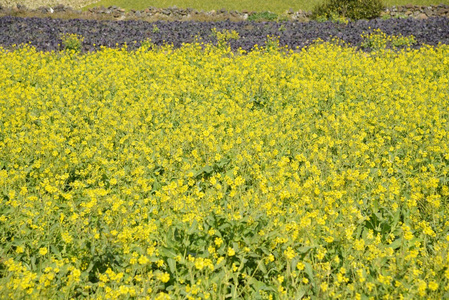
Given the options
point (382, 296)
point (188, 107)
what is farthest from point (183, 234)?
point (188, 107)

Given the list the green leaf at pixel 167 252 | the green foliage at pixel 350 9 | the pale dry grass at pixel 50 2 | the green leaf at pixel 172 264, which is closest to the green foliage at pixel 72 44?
the green leaf at pixel 167 252

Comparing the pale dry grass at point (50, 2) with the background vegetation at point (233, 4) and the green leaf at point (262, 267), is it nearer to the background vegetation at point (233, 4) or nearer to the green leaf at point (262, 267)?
the background vegetation at point (233, 4)

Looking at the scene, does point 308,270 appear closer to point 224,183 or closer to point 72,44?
point 224,183

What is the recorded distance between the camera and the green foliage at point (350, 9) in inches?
804

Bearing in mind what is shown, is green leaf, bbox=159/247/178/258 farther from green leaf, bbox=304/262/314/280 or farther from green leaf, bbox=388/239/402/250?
green leaf, bbox=388/239/402/250

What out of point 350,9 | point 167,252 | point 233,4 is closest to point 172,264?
point 167,252

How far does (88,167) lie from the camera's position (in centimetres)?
527

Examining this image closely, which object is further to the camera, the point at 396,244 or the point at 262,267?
the point at 396,244

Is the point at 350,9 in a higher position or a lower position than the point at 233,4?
higher

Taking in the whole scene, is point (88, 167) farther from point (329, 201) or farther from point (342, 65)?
point (342, 65)

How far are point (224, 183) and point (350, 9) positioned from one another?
18829mm

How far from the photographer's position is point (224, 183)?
16.2 feet

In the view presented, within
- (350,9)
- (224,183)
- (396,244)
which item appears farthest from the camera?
(350,9)

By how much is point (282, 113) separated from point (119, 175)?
3.45 meters
